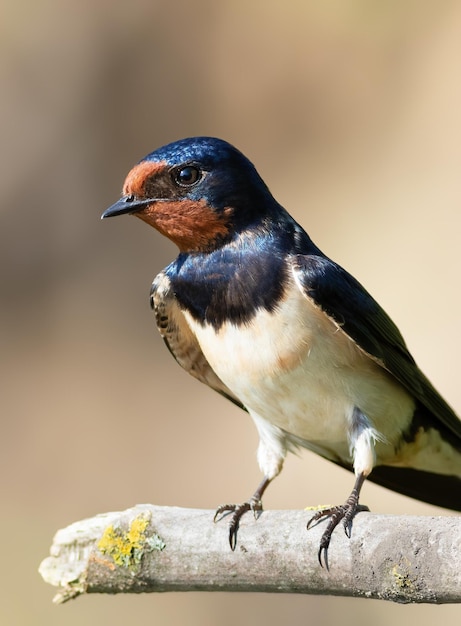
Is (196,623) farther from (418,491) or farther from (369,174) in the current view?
(369,174)

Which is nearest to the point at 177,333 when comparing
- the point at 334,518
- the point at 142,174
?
the point at 142,174

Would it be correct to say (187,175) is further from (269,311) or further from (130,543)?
(130,543)

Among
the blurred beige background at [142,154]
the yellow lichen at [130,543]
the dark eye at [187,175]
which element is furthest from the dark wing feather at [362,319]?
the blurred beige background at [142,154]

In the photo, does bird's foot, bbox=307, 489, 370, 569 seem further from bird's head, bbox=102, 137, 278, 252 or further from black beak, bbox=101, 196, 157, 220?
black beak, bbox=101, 196, 157, 220

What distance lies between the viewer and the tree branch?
6.49 ft

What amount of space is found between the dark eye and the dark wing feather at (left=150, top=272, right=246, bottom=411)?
302 mm

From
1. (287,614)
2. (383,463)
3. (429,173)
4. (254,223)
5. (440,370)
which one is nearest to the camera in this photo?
(254,223)

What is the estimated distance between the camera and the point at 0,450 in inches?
207

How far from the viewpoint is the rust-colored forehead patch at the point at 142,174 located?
2500mm

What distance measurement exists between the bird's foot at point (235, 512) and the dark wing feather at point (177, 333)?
0.41 m

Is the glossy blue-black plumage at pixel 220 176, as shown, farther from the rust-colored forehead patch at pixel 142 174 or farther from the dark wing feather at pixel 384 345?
the dark wing feather at pixel 384 345

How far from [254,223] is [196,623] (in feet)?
7.66

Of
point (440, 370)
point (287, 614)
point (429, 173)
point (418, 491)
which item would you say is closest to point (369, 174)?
point (429, 173)

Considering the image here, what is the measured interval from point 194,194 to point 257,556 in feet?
2.81
